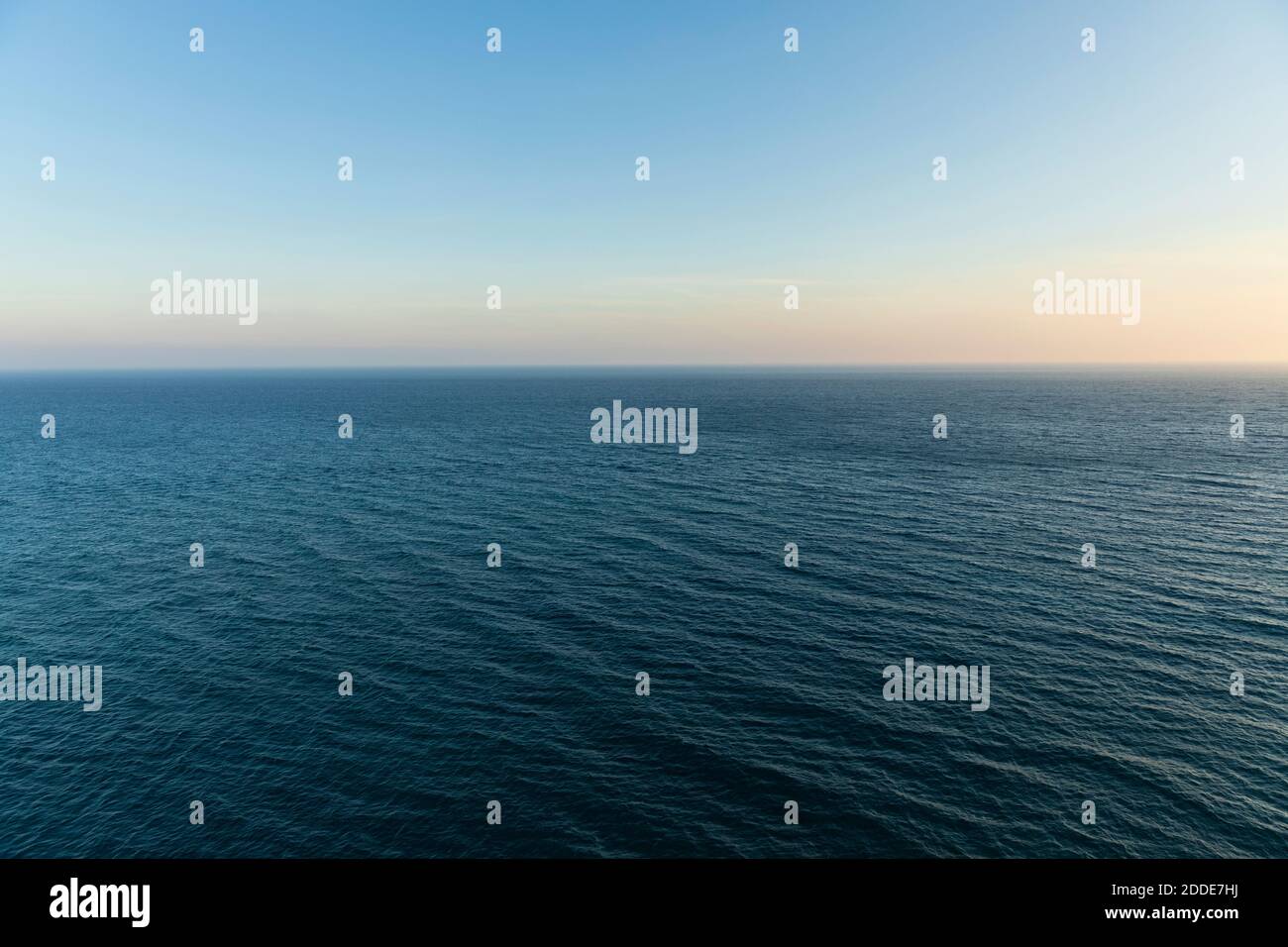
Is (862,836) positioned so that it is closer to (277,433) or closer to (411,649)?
(411,649)

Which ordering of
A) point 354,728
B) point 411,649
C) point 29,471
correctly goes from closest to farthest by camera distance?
point 354,728, point 411,649, point 29,471

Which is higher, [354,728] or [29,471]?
[29,471]

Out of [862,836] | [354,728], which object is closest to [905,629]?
[862,836]
